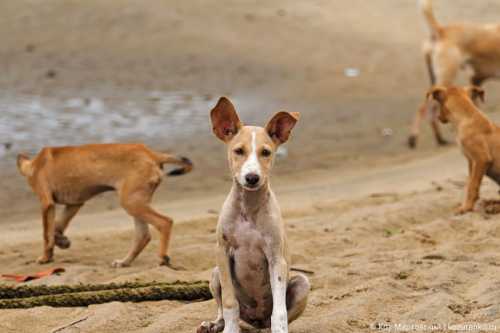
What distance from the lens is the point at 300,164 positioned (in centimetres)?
1333

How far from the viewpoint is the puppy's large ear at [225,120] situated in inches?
227

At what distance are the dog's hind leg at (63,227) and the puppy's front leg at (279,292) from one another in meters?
3.65

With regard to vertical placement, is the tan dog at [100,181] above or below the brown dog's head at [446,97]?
below

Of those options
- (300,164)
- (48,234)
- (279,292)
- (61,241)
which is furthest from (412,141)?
(279,292)

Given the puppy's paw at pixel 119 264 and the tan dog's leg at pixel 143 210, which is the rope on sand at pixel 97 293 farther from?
the tan dog's leg at pixel 143 210

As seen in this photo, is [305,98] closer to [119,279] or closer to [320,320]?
[119,279]

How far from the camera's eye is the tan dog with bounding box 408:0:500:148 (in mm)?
14406

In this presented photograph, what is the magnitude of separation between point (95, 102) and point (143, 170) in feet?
26.3

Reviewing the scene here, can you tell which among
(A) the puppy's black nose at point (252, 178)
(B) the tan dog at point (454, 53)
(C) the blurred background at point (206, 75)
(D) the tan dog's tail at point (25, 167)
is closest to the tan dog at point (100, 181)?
(D) the tan dog's tail at point (25, 167)

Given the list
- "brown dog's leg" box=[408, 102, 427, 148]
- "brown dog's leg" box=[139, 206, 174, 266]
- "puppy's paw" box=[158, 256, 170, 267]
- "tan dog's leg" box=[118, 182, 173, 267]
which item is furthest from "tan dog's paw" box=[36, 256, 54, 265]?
"brown dog's leg" box=[408, 102, 427, 148]

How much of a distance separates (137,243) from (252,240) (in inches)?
118

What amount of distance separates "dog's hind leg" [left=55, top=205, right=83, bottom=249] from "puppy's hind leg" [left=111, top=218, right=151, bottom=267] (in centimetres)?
67

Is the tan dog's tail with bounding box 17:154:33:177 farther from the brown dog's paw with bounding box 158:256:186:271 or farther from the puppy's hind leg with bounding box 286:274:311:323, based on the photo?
the puppy's hind leg with bounding box 286:274:311:323

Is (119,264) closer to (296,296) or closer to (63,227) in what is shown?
(63,227)
